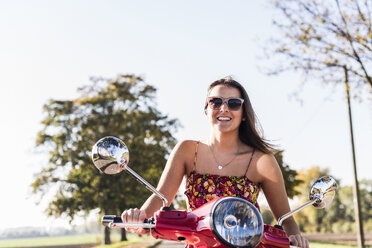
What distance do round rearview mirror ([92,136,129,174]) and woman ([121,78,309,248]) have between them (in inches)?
34.4

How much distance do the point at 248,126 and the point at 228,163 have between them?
11.2 inches

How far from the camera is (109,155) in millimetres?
2266

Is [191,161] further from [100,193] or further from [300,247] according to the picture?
[100,193]

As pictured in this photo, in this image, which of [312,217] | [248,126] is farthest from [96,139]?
[312,217]

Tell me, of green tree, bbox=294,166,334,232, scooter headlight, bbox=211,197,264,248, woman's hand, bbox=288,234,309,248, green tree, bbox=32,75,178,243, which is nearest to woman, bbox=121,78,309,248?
woman's hand, bbox=288,234,309,248

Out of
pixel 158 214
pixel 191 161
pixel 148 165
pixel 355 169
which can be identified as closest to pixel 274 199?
pixel 191 161

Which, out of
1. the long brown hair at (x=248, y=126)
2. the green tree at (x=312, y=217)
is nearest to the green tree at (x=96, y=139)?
the long brown hair at (x=248, y=126)

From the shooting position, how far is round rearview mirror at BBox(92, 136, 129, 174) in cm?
225

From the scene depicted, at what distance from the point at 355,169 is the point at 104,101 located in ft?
59.4

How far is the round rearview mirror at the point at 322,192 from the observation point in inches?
100

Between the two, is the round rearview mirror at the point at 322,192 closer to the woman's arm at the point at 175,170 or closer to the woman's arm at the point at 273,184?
the woman's arm at the point at 273,184

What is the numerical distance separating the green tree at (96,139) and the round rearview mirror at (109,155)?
3013 cm

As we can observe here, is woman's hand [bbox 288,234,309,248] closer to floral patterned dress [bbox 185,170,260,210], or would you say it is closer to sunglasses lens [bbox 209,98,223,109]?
floral patterned dress [bbox 185,170,260,210]

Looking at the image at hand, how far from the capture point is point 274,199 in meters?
3.27
